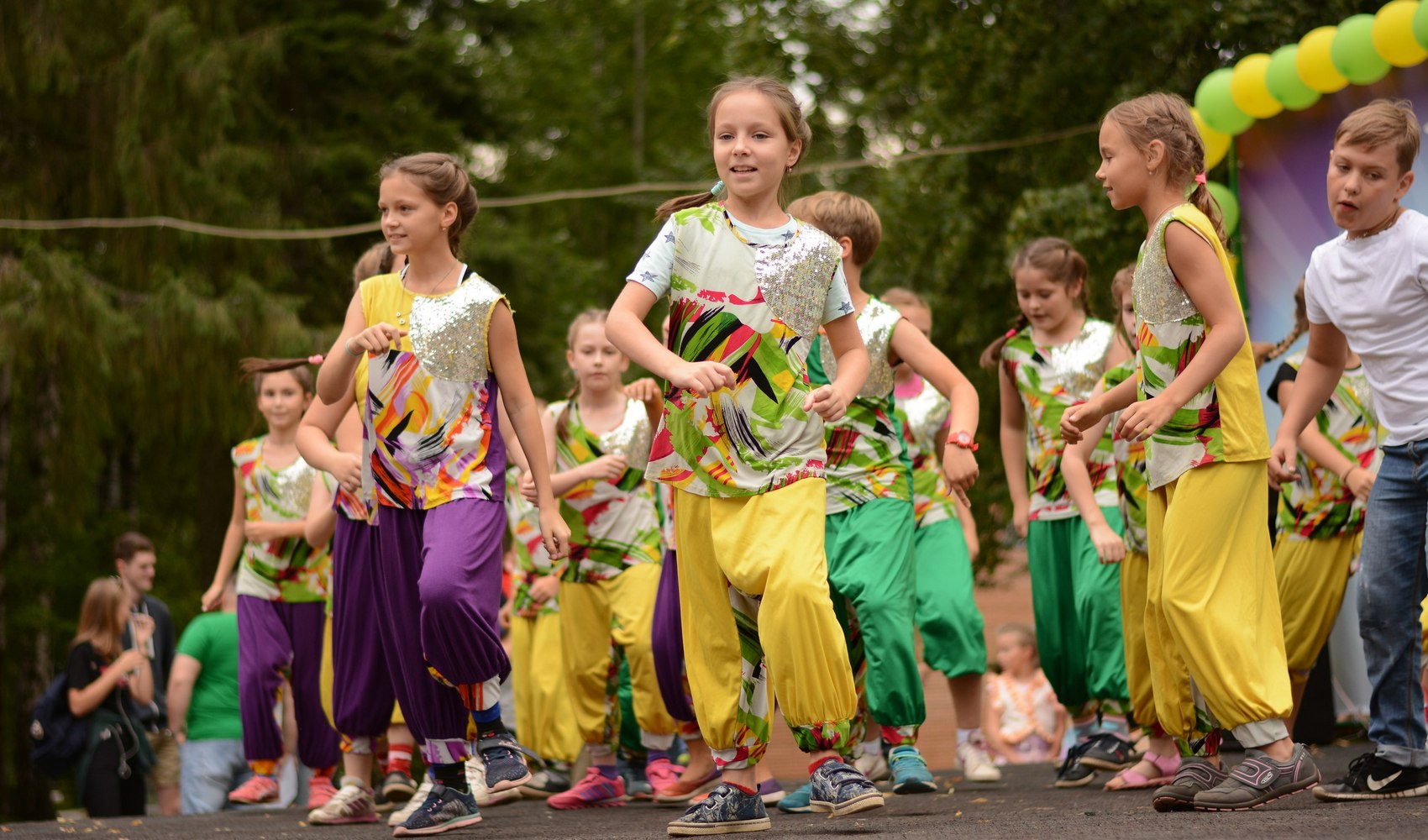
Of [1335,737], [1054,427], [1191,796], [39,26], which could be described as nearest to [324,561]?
[1054,427]

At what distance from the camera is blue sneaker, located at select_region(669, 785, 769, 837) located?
432 cm

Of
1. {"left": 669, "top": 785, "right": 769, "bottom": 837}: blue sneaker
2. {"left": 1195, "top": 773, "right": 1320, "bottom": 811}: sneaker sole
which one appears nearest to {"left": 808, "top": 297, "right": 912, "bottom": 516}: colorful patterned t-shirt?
{"left": 669, "top": 785, "right": 769, "bottom": 837}: blue sneaker

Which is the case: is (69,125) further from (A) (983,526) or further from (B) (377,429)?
(B) (377,429)

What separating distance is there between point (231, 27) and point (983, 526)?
9082mm

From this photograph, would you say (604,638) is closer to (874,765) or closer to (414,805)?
(874,765)

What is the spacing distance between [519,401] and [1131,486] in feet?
7.67

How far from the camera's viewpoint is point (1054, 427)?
21.5 feet

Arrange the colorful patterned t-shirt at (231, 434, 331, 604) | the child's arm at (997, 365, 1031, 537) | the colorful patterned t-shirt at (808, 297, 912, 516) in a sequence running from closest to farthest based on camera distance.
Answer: the colorful patterned t-shirt at (808, 297, 912, 516)
the child's arm at (997, 365, 1031, 537)
the colorful patterned t-shirt at (231, 434, 331, 604)

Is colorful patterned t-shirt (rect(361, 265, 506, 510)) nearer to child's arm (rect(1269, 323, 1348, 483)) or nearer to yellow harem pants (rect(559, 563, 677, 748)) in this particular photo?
yellow harem pants (rect(559, 563, 677, 748))

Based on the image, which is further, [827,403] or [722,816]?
[722,816]

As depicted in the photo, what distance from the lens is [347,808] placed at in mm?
5949

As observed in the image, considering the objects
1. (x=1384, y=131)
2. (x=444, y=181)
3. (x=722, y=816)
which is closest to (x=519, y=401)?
(x=444, y=181)

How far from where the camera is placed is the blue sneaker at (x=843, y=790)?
172 inches

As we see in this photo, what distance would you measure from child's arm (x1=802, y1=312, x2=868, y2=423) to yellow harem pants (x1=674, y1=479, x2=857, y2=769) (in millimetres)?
263
